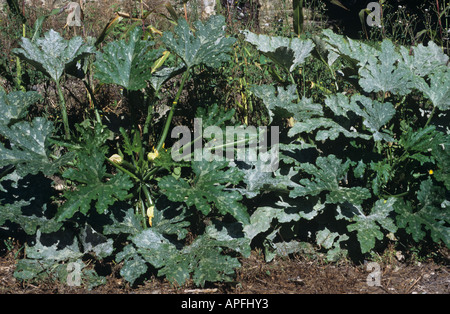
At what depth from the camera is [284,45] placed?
3006mm

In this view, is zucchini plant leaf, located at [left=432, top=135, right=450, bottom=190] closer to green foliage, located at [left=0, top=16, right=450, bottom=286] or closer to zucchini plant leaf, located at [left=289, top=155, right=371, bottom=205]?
green foliage, located at [left=0, top=16, right=450, bottom=286]

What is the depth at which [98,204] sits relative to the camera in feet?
7.35

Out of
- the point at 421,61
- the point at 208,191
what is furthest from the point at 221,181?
the point at 421,61

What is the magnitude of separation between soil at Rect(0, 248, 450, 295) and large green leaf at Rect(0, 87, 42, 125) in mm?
827

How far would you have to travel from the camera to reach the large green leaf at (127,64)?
2.62 m

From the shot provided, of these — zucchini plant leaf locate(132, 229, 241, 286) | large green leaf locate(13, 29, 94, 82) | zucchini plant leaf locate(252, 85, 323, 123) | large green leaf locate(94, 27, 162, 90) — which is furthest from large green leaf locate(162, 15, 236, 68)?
zucchini plant leaf locate(132, 229, 241, 286)

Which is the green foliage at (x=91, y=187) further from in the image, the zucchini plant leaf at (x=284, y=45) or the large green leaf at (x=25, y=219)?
the zucchini plant leaf at (x=284, y=45)

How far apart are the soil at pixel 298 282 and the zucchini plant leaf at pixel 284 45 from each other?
48.7 inches

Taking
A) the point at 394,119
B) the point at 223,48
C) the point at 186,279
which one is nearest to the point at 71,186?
the point at 186,279

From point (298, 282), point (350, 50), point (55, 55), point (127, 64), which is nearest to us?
point (298, 282)

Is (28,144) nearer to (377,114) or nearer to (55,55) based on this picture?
(55,55)

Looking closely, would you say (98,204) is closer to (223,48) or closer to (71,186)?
(71,186)

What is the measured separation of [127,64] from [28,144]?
27.4 inches

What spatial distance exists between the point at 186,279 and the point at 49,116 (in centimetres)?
176
